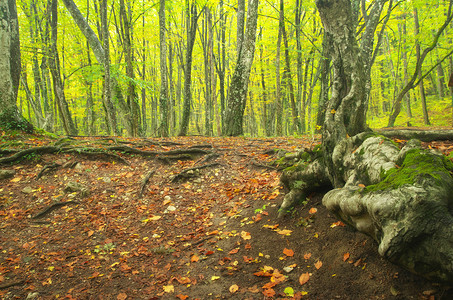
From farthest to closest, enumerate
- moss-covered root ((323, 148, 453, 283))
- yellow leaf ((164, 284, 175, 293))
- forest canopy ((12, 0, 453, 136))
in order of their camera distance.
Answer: forest canopy ((12, 0, 453, 136)) < yellow leaf ((164, 284, 175, 293)) < moss-covered root ((323, 148, 453, 283))

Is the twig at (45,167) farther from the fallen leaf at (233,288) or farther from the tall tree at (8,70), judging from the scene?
the fallen leaf at (233,288)

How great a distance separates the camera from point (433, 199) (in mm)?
1875

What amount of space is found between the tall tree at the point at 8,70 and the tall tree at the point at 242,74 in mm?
7185

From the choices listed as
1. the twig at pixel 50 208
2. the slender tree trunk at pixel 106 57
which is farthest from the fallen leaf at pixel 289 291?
the slender tree trunk at pixel 106 57

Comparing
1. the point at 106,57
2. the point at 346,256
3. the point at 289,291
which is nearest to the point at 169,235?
the point at 289,291

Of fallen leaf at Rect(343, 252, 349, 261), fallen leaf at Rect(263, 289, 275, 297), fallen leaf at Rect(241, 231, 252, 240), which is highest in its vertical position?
fallen leaf at Rect(343, 252, 349, 261)

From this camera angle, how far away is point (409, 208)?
6.24 feet

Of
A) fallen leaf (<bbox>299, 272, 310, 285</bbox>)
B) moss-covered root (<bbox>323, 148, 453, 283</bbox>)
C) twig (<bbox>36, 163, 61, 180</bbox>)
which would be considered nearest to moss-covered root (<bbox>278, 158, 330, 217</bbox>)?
fallen leaf (<bbox>299, 272, 310, 285</bbox>)

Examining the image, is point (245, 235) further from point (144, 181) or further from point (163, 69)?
point (163, 69)

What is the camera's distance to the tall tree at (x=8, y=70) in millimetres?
7195

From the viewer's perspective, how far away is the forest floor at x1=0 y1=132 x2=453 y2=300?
2.71m

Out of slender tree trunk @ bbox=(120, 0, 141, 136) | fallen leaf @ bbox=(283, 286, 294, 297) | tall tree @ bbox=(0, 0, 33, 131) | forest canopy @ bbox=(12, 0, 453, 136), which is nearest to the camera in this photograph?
fallen leaf @ bbox=(283, 286, 294, 297)

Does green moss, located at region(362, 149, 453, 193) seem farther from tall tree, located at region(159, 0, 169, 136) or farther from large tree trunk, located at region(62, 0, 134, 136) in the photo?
tall tree, located at region(159, 0, 169, 136)

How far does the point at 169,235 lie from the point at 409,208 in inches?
147
